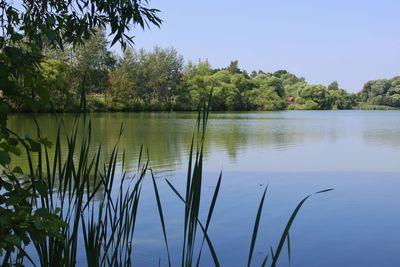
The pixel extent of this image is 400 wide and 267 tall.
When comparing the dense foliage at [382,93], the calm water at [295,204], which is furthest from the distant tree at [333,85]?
the calm water at [295,204]

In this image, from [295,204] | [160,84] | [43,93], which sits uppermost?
[160,84]

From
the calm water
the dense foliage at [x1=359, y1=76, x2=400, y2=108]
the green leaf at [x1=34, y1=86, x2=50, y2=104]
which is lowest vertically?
the calm water

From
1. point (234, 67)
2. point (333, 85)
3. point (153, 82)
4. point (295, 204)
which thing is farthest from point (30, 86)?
point (333, 85)

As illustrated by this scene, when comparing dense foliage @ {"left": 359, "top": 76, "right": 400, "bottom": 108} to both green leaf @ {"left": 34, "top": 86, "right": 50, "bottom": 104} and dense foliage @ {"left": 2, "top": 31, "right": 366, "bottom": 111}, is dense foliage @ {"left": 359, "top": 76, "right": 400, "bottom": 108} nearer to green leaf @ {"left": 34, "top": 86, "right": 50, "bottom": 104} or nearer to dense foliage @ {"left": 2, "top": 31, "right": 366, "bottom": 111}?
dense foliage @ {"left": 2, "top": 31, "right": 366, "bottom": 111}

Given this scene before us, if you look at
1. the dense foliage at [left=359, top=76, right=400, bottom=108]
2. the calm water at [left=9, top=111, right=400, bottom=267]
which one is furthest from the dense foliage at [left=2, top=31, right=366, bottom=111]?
the calm water at [left=9, top=111, right=400, bottom=267]

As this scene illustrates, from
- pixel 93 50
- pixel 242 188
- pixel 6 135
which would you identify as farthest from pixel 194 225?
pixel 93 50

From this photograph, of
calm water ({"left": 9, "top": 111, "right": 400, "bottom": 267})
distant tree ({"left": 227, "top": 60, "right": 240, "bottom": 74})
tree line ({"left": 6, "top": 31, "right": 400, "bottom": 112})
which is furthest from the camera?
distant tree ({"left": 227, "top": 60, "right": 240, "bottom": 74})

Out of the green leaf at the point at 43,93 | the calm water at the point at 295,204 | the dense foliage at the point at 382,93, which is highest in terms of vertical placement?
the dense foliage at the point at 382,93

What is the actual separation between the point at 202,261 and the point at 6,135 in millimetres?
3059

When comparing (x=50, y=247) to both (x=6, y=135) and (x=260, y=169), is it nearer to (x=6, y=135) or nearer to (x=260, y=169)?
(x=6, y=135)

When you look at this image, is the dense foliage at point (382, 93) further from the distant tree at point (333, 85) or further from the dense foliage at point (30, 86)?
the dense foliage at point (30, 86)

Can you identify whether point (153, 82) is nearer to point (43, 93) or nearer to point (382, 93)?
point (382, 93)

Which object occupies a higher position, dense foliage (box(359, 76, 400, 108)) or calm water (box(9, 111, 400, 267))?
dense foliage (box(359, 76, 400, 108))

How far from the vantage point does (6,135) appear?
1.32 meters
